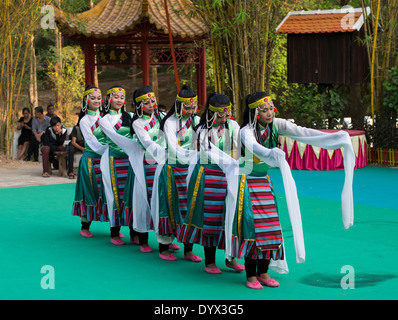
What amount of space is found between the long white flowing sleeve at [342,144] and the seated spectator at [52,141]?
20.1 feet

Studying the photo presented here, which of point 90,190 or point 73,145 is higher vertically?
point 73,145

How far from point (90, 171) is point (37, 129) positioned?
613 centimetres

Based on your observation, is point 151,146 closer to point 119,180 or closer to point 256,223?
point 119,180

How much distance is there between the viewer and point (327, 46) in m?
12.2

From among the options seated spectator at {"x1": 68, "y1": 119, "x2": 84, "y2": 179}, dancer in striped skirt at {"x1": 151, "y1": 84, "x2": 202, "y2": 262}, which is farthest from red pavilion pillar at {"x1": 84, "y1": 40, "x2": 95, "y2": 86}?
dancer in striped skirt at {"x1": 151, "y1": 84, "x2": 202, "y2": 262}

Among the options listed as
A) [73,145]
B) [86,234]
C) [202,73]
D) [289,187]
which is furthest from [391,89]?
[289,187]

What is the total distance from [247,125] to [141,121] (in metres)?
1.23

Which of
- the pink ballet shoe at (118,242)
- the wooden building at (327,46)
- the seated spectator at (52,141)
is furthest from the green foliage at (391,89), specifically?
the pink ballet shoe at (118,242)

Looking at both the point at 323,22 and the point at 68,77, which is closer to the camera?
the point at 323,22

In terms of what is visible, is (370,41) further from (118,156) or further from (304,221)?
(118,156)

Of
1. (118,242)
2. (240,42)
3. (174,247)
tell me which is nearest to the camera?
(174,247)

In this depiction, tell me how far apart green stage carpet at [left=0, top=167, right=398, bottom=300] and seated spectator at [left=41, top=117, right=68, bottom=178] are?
92.6 inches

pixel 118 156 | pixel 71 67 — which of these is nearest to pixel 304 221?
pixel 118 156

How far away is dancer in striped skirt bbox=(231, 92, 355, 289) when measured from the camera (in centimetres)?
425
